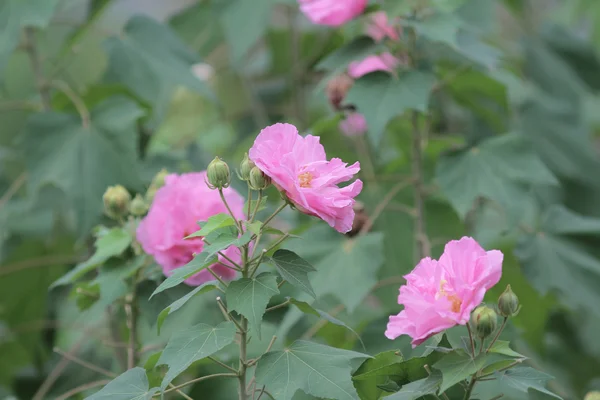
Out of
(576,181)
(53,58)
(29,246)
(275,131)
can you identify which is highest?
(275,131)

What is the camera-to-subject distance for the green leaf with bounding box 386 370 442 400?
28.1 inches

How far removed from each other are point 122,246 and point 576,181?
121cm

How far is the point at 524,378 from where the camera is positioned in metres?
0.72

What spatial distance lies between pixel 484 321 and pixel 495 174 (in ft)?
1.96

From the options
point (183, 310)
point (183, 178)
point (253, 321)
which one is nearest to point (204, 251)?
point (253, 321)

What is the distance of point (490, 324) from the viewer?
27.4 inches

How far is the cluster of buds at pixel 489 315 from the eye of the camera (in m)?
0.70

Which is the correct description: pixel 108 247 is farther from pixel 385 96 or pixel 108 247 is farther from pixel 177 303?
pixel 385 96

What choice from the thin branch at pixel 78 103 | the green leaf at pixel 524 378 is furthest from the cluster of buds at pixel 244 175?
the thin branch at pixel 78 103

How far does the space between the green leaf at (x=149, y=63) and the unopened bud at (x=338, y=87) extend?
0.24 metres

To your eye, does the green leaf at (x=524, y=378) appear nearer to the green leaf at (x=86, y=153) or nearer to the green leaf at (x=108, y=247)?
the green leaf at (x=108, y=247)

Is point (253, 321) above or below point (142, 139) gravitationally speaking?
above

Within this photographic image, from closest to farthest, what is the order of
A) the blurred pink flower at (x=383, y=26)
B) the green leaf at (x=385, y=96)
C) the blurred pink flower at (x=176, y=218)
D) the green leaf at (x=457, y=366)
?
the green leaf at (x=457, y=366)
the blurred pink flower at (x=176, y=218)
the green leaf at (x=385, y=96)
the blurred pink flower at (x=383, y=26)

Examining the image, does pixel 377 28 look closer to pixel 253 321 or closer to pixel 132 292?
pixel 132 292
